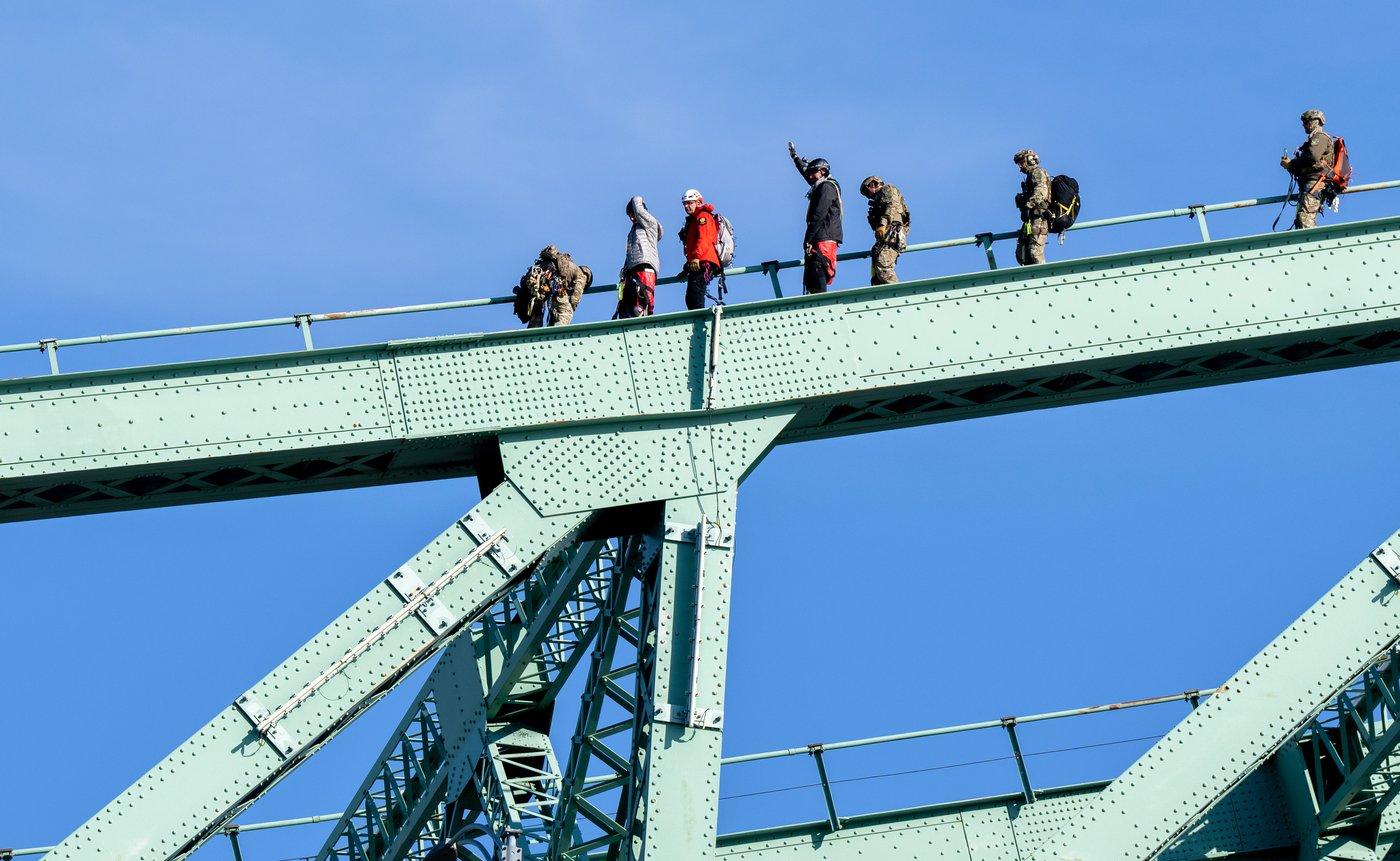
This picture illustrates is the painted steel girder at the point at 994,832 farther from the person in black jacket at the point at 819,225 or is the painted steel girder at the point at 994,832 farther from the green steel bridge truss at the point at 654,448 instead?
the person in black jacket at the point at 819,225

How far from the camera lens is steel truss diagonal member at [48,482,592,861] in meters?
16.7

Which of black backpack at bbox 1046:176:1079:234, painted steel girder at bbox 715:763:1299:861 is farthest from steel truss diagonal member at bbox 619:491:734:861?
painted steel girder at bbox 715:763:1299:861

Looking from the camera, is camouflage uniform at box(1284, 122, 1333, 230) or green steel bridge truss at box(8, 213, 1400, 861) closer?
green steel bridge truss at box(8, 213, 1400, 861)

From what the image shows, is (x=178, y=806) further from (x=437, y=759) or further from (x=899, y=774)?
(x=899, y=774)

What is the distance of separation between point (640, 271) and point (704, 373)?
1749 millimetres

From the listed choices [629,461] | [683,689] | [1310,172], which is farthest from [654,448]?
[1310,172]

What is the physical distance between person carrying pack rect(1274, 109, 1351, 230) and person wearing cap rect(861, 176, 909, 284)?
3.78 meters

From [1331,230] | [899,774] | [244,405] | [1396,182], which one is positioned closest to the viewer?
[244,405]

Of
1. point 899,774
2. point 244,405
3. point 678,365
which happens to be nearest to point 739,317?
point 678,365

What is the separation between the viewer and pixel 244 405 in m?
18.3

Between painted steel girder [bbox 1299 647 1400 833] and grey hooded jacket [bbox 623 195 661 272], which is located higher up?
grey hooded jacket [bbox 623 195 661 272]

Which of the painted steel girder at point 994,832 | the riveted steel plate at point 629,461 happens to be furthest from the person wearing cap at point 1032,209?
the painted steel girder at point 994,832

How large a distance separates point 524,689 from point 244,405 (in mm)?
5422

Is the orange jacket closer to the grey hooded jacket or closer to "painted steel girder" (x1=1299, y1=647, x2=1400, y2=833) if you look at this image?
the grey hooded jacket
